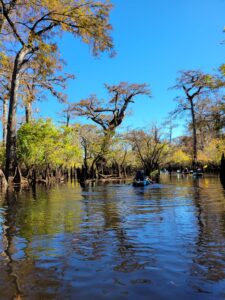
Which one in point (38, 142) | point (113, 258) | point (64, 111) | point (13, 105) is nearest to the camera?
point (113, 258)

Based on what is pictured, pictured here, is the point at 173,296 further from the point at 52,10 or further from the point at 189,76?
the point at 189,76

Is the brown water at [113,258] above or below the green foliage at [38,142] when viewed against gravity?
below

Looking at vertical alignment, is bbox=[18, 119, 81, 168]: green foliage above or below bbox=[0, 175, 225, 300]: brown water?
above

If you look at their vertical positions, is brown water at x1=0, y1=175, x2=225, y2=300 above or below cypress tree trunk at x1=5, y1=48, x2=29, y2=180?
below

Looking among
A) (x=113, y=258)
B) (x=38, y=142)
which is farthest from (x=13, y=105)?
(x=113, y=258)

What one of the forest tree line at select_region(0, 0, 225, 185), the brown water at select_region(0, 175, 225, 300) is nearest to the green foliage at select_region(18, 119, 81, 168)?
the forest tree line at select_region(0, 0, 225, 185)

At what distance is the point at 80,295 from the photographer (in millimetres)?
4582

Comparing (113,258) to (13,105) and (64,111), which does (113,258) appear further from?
(64,111)

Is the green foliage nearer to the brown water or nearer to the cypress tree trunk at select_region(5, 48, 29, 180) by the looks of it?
the cypress tree trunk at select_region(5, 48, 29, 180)

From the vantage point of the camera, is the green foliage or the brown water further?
the green foliage

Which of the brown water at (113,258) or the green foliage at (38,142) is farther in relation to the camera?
the green foliage at (38,142)

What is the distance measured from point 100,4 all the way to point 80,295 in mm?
19290

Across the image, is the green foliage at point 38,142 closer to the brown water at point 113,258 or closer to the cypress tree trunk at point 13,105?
the cypress tree trunk at point 13,105

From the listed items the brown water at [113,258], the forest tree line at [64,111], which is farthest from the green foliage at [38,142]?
the brown water at [113,258]
